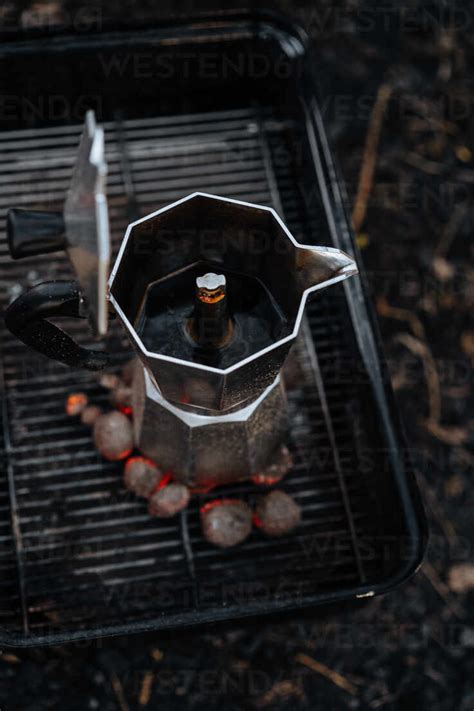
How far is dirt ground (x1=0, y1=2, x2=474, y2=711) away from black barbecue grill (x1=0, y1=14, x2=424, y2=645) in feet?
0.32

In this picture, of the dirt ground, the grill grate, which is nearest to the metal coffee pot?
the grill grate

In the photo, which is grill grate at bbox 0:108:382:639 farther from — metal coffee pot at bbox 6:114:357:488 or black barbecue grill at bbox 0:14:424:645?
metal coffee pot at bbox 6:114:357:488

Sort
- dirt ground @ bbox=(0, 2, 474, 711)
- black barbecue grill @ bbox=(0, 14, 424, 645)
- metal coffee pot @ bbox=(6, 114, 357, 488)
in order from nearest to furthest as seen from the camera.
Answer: metal coffee pot @ bbox=(6, 114, 357, 488) → black barbecue grill @ bbox=(0, 14, 424, 645) → dirt ground @ bbox=(0, 2, 474, 711)

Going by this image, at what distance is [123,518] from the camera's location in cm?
119

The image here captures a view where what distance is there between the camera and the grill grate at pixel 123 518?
1.16 metres

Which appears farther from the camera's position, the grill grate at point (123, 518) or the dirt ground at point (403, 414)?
the dirt ground at point (403, 414)

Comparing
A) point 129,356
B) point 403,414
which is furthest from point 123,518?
point 403,414

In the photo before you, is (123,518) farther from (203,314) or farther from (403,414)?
(403,414)

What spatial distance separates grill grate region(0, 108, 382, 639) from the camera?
45.6 inches

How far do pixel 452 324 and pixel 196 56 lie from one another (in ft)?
2.26

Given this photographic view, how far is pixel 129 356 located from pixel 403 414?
0.54 meters

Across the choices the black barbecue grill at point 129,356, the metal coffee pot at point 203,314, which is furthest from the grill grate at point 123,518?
the metal coffee pot at point 203,314

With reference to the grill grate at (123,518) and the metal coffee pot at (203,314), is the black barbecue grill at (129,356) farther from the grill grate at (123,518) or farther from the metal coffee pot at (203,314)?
the metal coffee pot at (203,314)

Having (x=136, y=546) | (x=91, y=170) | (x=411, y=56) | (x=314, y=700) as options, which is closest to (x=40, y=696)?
(x=136, y=546)
